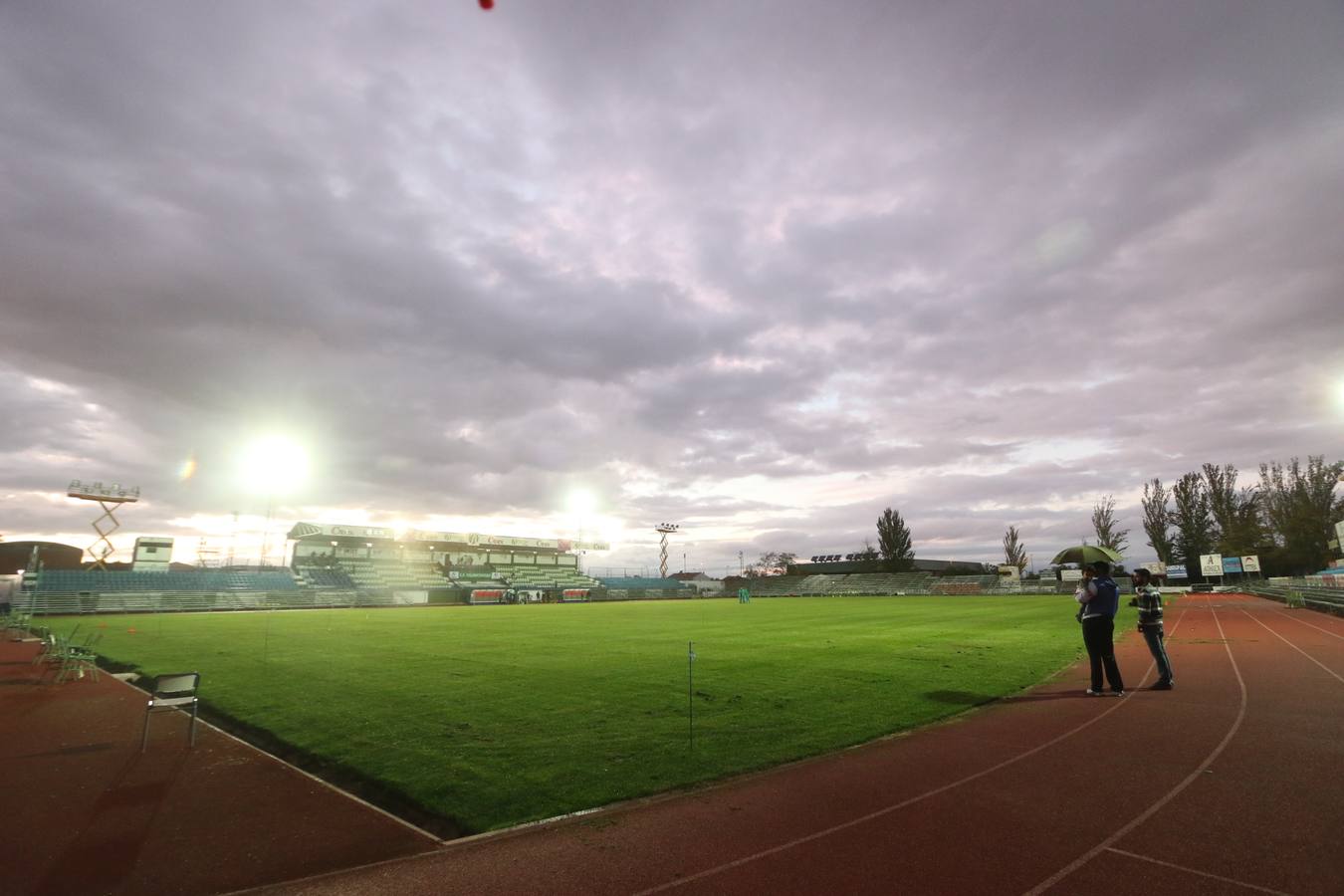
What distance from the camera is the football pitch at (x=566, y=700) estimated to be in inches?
287

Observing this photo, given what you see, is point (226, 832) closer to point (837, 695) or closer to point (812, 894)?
point (812, 894)

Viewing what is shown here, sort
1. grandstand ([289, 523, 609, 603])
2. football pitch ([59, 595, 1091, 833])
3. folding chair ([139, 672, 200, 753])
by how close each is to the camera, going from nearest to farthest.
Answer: football pitch ([59, 595, 1091, 833])
folding chair ([139, 672, 200, 753])
grandstand ([289, 523, 609, 603])

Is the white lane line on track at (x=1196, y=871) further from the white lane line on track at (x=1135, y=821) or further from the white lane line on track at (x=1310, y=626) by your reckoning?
the white lane line on track at (x=1310, y=626)

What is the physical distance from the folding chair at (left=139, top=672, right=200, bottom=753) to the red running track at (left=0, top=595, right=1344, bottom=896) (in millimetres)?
3698

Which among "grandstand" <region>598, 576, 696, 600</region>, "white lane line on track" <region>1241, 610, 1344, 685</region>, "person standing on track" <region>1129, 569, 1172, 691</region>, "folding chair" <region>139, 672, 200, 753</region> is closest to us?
"folding chair" <region>139, 672, 200, 753</region>

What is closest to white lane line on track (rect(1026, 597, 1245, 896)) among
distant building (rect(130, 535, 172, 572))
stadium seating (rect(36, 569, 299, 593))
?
stadium seating (rect(36, 569, 299, 593))

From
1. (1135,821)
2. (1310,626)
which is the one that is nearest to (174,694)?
(1135,821)

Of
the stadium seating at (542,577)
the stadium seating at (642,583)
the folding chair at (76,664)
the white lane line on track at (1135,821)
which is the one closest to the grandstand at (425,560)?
the stadium seating at (542,577)

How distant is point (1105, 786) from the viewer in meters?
6.62

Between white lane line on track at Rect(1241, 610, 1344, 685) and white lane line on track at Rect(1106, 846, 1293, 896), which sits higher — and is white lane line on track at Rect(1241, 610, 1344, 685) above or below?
below

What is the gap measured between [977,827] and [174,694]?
11.0 metres

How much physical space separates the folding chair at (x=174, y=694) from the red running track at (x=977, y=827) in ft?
12.1

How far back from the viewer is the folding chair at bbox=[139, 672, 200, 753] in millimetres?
8750

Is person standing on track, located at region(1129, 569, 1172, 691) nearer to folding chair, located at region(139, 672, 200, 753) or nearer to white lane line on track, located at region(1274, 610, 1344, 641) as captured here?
white lane line on track, located at region(1274, 610, 1344, 641)
